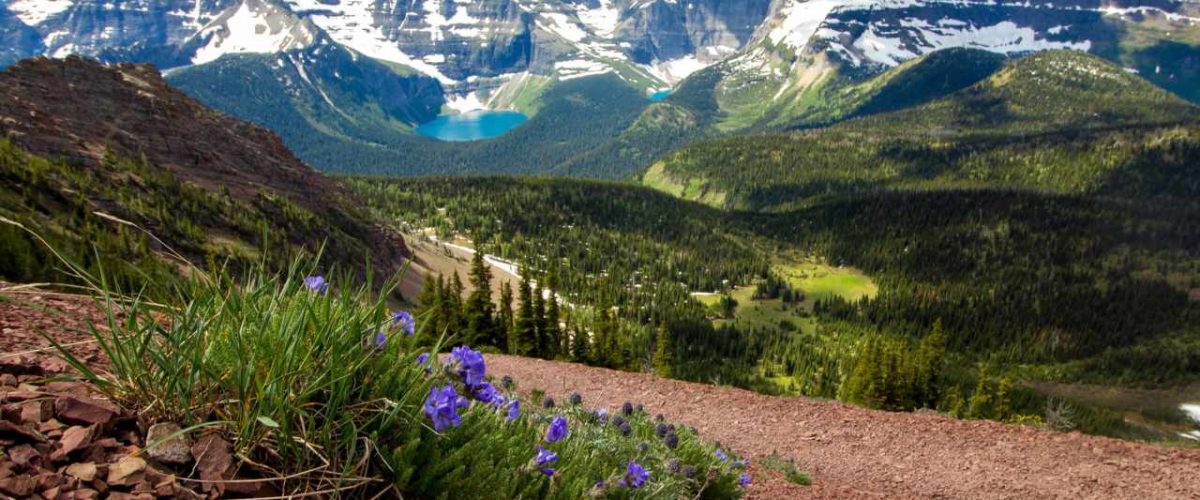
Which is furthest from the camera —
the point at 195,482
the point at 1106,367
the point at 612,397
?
the point at 1106,367

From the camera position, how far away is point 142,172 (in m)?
58.6

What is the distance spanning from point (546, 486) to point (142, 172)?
71.3 m

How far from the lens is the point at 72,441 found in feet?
7.41

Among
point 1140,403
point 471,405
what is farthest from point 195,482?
point 1140,403

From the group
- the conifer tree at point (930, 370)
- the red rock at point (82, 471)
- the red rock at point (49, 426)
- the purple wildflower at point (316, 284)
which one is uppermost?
the purple wildflower at point (316, 284)

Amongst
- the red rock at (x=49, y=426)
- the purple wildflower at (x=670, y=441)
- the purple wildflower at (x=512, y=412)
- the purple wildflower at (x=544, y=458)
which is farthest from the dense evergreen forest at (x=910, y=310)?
the red rock at (x=49, y=426)

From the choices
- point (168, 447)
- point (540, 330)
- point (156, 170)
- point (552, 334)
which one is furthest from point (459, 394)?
point (156, 170)

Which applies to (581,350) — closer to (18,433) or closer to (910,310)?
(18,433)

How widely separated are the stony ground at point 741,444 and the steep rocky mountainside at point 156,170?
3319 centimetres

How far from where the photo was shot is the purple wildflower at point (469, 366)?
11.0ft

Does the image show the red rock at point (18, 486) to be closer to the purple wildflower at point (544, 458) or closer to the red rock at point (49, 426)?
the red rock at point (49, 426)

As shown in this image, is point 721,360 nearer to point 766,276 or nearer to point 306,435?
point 766,276

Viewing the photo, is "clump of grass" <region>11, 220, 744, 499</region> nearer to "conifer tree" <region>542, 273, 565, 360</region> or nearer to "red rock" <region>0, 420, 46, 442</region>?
"red rock" <region>0, 420, 46, 442</region>

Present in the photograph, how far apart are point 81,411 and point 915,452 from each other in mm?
13330
